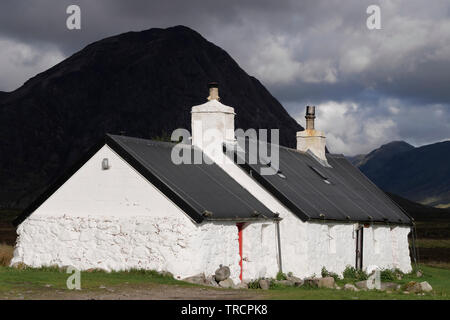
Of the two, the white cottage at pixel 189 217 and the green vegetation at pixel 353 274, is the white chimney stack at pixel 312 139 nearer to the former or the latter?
the white cottage at pixel 189 217

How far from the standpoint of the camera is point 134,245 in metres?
22.8

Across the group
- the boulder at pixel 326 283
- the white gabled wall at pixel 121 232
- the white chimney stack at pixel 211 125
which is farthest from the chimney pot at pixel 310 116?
the boulder at pixel 326 283

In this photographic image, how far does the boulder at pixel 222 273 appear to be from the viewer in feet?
73.6

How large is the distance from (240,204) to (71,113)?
172 meters

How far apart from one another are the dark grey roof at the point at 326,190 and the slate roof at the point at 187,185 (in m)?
0.97

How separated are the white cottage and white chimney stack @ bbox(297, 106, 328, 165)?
7103 millimetres

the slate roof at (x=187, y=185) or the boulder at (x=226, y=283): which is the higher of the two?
the slate roof at (x=187, y=185)

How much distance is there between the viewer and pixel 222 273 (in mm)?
22500

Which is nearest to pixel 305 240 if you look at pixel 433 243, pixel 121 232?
pixel 121 232

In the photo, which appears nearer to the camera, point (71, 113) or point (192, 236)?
point (192, 236)

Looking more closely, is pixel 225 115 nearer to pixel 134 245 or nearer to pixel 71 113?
pixel 134 245

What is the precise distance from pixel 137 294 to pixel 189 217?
4.24m
